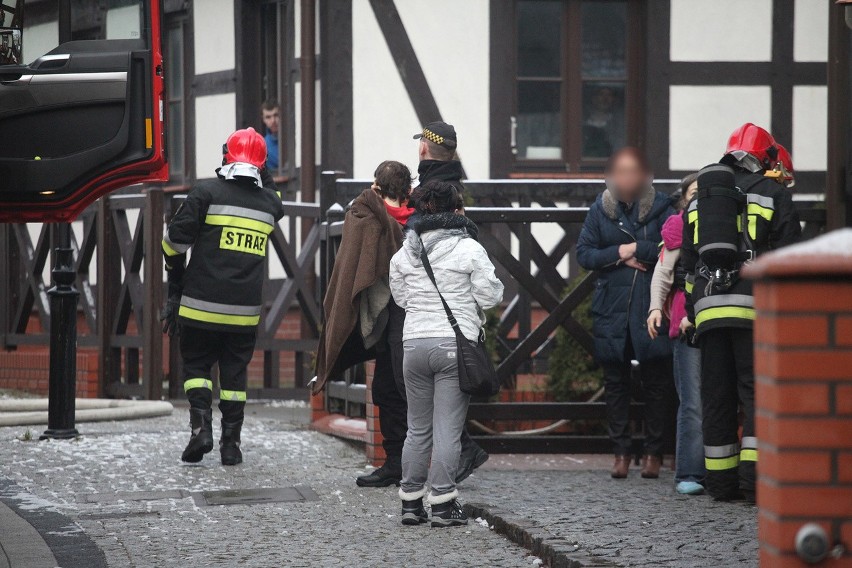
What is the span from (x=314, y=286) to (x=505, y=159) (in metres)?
2.15

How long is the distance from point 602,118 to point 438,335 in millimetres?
8400

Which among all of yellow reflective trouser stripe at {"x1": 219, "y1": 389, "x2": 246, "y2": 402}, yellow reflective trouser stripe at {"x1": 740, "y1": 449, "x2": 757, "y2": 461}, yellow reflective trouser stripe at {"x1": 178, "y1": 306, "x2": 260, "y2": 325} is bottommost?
yellow reflective trouser stripe at {"x1": 740, "y1": 449, "x2": 757, "y2": 461}

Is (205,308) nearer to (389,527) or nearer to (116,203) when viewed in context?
(389,527)

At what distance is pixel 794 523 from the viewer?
3.28m

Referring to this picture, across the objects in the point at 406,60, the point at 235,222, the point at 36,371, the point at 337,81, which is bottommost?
the point at 36,371

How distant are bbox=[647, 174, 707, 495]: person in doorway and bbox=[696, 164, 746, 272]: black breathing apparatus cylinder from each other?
0.64 metres

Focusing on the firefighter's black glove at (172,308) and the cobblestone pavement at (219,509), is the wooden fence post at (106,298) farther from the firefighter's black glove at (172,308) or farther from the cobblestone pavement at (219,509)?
the firefighter's black glove at (172,308)

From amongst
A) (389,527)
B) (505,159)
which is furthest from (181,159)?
(389,527)

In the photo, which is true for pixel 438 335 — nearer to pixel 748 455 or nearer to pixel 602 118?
pixel 748 455

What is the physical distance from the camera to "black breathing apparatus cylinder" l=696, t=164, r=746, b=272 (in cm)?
714

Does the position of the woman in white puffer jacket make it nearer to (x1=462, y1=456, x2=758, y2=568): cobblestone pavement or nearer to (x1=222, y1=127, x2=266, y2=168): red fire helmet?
(x1=462, y1=456, x2=758, y2=568): cobblestone pavement

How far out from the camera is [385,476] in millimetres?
8016

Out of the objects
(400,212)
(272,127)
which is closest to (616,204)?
(400,212)

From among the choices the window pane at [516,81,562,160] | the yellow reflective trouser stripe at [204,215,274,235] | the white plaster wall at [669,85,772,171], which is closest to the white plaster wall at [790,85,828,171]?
the white plaster wall at [669,85,772,171]
